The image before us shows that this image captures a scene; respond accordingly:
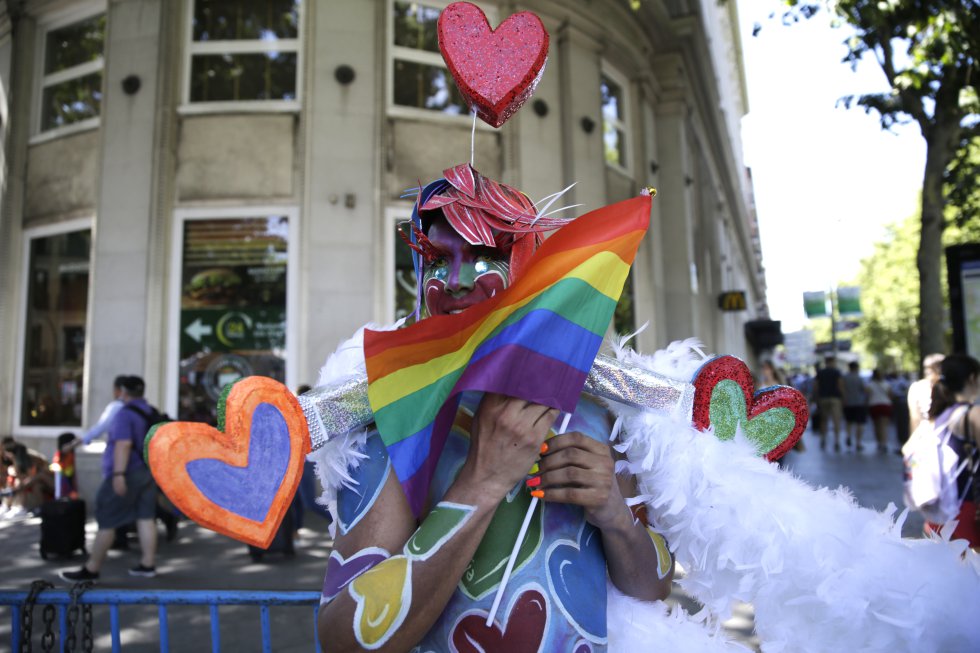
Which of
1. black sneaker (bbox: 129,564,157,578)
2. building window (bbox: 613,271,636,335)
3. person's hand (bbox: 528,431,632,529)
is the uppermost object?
building window (bbox: 613,271,636,335)

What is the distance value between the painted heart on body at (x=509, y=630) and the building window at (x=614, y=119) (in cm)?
1127

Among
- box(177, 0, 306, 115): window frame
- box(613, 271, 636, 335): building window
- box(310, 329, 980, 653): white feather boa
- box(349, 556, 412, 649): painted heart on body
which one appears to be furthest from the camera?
box(613, 271, 636, 335): building window

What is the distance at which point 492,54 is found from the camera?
1526mm

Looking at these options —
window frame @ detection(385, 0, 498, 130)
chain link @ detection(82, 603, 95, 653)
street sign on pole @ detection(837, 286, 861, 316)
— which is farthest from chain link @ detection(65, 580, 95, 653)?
street sign on pole @ detection(837, 286, 861, 316)

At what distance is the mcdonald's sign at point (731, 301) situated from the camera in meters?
17.5

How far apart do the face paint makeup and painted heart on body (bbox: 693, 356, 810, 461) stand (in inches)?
20.4

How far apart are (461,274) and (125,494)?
18.3 feet

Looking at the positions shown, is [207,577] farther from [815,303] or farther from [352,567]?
[815,303]

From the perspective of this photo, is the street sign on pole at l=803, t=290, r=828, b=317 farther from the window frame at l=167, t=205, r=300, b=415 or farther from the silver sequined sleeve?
the silver sequined sleeve

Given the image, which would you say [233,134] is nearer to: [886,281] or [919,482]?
[919,482]

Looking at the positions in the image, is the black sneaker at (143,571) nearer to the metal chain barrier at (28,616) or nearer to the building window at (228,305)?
the building window at (228,305)

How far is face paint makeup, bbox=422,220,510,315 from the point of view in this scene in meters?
1.40

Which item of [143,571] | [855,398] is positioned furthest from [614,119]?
[143,571]

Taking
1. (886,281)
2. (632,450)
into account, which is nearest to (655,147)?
(632,450)
